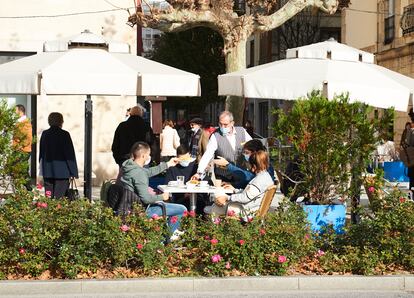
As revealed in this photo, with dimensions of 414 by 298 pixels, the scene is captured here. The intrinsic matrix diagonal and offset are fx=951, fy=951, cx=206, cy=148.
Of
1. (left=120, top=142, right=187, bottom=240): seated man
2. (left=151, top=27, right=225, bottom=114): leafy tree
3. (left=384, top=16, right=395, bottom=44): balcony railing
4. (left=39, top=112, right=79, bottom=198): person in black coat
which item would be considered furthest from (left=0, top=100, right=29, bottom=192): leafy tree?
(left=151, top=27, right=225, bottom=114): leafy tree

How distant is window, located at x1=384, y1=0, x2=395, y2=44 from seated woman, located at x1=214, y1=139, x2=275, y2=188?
21358 millimetres

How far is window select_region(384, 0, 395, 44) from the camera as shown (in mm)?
32812

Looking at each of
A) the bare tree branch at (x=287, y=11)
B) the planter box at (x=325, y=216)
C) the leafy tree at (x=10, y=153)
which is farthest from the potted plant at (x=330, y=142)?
the bare tree branch at (x=287, y=11)

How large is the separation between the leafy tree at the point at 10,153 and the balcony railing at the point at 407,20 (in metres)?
21.4

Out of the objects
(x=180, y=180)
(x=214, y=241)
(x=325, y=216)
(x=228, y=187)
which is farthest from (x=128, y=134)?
(x=214, y=241)

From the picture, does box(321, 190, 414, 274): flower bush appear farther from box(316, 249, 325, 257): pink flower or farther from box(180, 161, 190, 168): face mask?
box(180, 161, 190, 168): face mask

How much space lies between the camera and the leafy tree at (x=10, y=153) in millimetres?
10969

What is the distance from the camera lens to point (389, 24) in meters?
33.1

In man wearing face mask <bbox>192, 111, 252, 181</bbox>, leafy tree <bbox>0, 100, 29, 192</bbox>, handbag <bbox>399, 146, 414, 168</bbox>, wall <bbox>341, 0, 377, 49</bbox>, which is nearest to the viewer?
leafy tree <bbox>0, 100, 29, 192</bbox>

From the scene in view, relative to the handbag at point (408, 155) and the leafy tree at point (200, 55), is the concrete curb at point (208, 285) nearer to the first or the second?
the handbag at point (408, 155)

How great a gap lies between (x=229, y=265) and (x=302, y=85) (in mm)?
3831

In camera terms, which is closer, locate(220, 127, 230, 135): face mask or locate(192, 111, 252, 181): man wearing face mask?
locate(192, 111, 252, 181): man wearing face mask

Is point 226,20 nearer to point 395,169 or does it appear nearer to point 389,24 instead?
point 395,169

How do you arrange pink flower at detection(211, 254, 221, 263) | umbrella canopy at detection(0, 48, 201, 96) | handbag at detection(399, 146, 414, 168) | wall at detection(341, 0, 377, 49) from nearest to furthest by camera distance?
pink flower at detection(211, 254, 221, 263) → umbrella canopy at detection(0, 48, 201, 96) → handbag at detection(399, 146, 414, 168) → wall at detection(341, 0, 377, 49)
